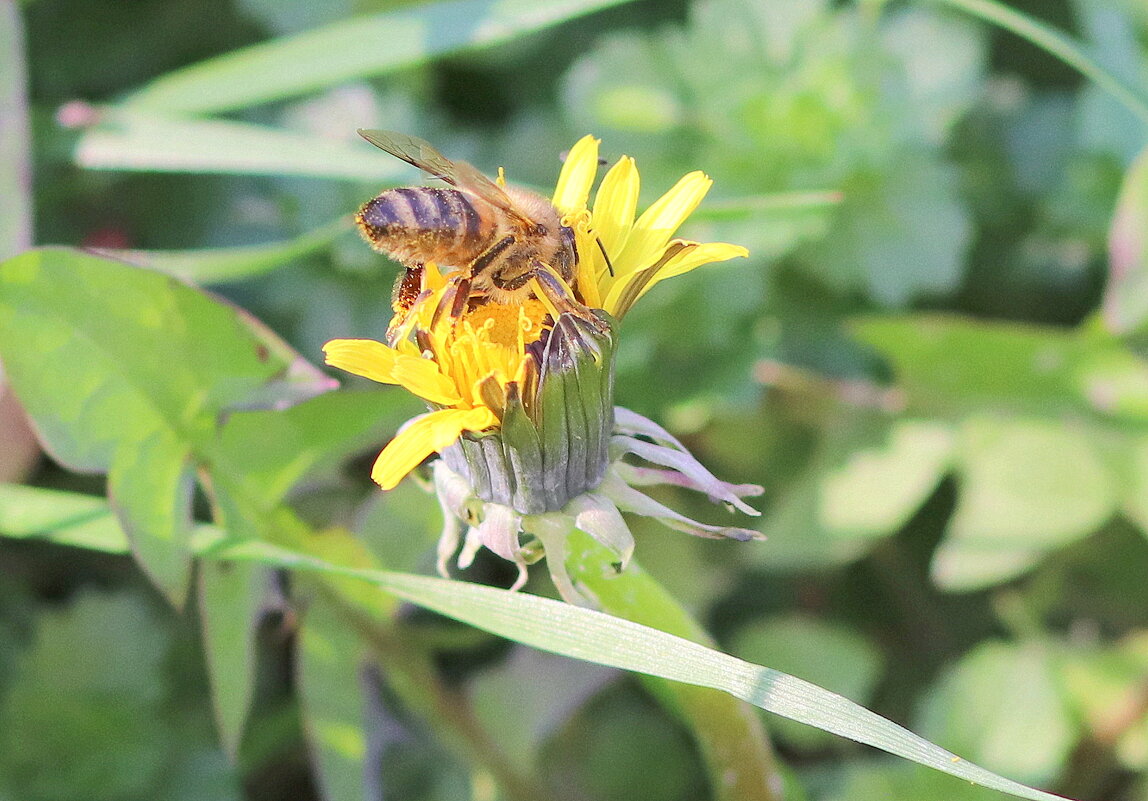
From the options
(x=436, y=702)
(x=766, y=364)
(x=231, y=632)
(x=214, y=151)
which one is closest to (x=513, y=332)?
(x=231, y=632)

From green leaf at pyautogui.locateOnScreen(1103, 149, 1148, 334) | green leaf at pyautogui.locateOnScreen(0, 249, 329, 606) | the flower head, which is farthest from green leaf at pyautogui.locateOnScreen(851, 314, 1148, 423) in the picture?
green leaf at pyautogui.locateOnScreen(0, 249, 329, 606)

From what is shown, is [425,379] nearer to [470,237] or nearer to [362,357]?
[362,357]

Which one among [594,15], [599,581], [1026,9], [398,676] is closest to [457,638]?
[398,676]

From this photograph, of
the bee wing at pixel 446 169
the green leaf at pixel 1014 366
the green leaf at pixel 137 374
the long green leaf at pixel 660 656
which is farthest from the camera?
the green leaf at pixel 1014 366

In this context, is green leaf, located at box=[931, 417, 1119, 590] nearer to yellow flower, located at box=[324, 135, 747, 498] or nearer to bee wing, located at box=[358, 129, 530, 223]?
yellow flower, located at box=[324, 135, 747, 498]

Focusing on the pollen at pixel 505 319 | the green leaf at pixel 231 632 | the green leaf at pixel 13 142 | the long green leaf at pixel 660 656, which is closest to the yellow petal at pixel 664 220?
the pollen at pixel 505 319

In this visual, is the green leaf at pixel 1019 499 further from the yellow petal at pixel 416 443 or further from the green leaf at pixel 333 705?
the yellow petal at pixel 416 443

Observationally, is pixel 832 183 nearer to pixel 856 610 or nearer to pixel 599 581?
pixel 856 610
